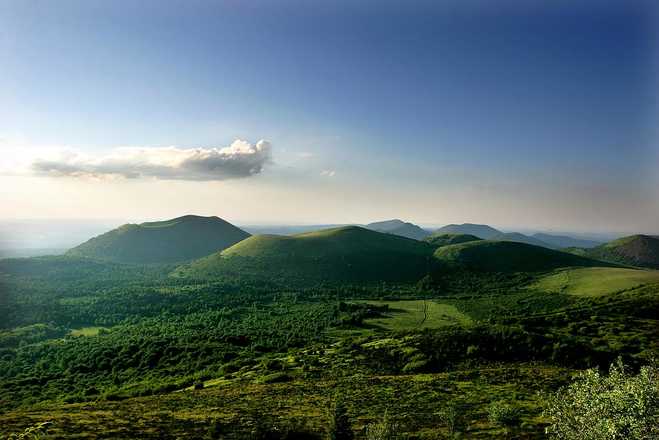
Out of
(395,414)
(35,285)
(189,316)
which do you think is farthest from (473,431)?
(35,285)

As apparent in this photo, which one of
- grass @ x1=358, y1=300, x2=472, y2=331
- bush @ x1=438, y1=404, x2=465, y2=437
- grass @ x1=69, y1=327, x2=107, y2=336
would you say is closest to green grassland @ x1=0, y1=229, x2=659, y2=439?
bush @ x1=438, y1=404, x2=465, y2=437

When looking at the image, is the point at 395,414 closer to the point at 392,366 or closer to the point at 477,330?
the point at 392,366

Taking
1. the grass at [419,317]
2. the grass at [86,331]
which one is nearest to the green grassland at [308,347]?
the grass at [419,317]

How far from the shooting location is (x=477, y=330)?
7219cm

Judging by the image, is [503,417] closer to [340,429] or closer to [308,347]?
[340,429]

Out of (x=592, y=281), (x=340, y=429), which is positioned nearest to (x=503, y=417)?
(x=340, y=429)

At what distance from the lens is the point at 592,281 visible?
13888 centimetres

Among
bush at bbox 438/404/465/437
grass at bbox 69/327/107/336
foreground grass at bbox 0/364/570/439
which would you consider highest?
bush at bbox 438/404/465/437

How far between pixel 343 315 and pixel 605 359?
67107mm

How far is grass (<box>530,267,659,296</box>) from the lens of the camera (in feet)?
403

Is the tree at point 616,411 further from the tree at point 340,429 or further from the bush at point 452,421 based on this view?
the tree at point 340,429

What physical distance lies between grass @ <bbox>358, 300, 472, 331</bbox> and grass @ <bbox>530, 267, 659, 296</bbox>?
164 ft

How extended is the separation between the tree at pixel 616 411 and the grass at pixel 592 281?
126883mm

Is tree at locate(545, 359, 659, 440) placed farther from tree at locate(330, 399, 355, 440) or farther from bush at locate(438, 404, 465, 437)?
tree at locate(330, 399, 355, 440)
